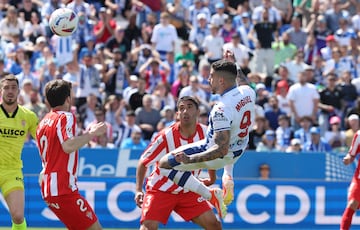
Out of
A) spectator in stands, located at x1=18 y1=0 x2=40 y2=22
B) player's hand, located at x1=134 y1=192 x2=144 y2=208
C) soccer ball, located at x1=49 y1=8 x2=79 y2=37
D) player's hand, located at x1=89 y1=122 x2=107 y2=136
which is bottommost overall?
player's hand, located at x1=134 y1=192 x2=144 y2=208

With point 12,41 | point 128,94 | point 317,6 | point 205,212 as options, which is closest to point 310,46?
point 317,6

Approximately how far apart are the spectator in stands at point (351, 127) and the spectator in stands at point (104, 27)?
20.7 feet

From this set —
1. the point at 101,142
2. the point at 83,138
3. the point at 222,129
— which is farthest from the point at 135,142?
the point at 222,129

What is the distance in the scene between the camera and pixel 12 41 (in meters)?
23.7

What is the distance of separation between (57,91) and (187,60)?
1297 cm

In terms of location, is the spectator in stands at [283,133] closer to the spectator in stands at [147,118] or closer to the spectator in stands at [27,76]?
the spectator in stands at [147,118]

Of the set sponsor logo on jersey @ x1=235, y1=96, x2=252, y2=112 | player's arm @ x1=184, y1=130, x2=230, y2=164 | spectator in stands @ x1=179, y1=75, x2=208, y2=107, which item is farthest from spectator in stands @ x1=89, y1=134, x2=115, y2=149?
player's arm @ x1=184, y1=130, x2=230, y2=164

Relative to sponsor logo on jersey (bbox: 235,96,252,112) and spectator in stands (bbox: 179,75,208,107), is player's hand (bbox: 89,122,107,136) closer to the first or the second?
sponsor logo on jersey (bbox: 235,96,252,112)

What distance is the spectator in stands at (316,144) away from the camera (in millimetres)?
21250

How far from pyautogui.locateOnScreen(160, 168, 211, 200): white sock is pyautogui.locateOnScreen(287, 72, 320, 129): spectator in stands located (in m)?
11.2

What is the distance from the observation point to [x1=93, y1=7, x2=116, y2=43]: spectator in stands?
24.4 meters

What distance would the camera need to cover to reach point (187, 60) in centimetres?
2372

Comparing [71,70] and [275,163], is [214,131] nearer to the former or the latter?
[275,163]

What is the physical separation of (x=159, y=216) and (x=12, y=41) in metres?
13.0
